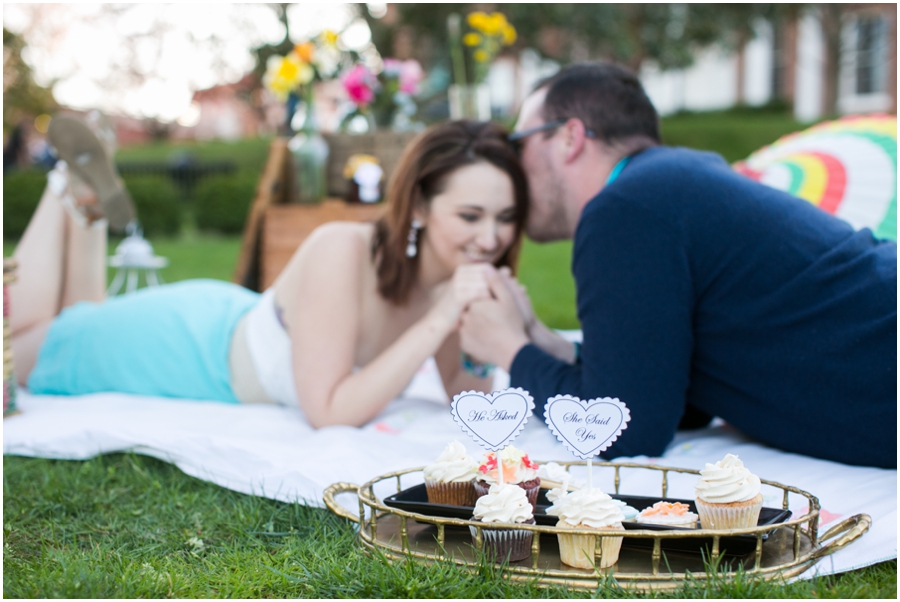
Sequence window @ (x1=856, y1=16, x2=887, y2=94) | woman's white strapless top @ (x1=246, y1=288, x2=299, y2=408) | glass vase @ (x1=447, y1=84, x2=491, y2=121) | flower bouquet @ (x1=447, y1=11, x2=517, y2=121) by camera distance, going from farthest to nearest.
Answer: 1. window @ (x1=856, y1=16, x2=887, y2=94)
2. glass vase @ (x1=447, y1=84, x2=491, y2=121)
3. flower bouquet @ (x1=447, y1=11, x2=517, y2=121)
4. woman's white strapless top @ (x1=246, y1=288, x2=299, y2=408)

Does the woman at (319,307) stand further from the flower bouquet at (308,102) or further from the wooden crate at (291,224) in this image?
the flower bouquet at (308,102)

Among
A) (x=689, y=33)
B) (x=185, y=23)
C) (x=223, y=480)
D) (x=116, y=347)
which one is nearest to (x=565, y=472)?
(x=223, y=480)

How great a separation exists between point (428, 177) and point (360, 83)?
3.20 metres

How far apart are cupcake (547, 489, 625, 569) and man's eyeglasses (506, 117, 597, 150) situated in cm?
131

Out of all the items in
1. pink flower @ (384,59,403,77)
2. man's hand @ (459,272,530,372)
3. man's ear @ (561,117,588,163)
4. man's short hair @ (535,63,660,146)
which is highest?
pink flower @ (384,59,403,77)

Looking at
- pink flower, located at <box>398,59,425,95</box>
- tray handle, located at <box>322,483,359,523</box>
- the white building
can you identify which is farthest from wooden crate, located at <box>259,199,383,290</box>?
the white building

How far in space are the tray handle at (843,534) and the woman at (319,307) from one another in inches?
50.3

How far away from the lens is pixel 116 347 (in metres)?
3.21

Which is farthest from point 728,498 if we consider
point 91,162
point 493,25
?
point 493,25

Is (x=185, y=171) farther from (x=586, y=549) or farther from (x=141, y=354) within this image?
(x=586, y=549)

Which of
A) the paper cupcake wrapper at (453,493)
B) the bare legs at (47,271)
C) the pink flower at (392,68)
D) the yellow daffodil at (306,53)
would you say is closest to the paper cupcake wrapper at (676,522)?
the paper cupcake wrapper at (453,493)

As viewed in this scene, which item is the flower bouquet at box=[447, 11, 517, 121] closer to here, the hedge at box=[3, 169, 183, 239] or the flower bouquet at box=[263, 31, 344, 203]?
the flower bouquet at box=[263, 31, 344, 203]

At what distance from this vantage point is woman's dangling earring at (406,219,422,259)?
2764mm

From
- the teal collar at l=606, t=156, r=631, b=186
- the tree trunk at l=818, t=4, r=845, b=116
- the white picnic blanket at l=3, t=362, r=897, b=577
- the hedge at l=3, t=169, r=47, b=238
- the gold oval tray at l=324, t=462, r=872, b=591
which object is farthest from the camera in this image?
the tree trunk at l=818, t=4, r=845, b=116
